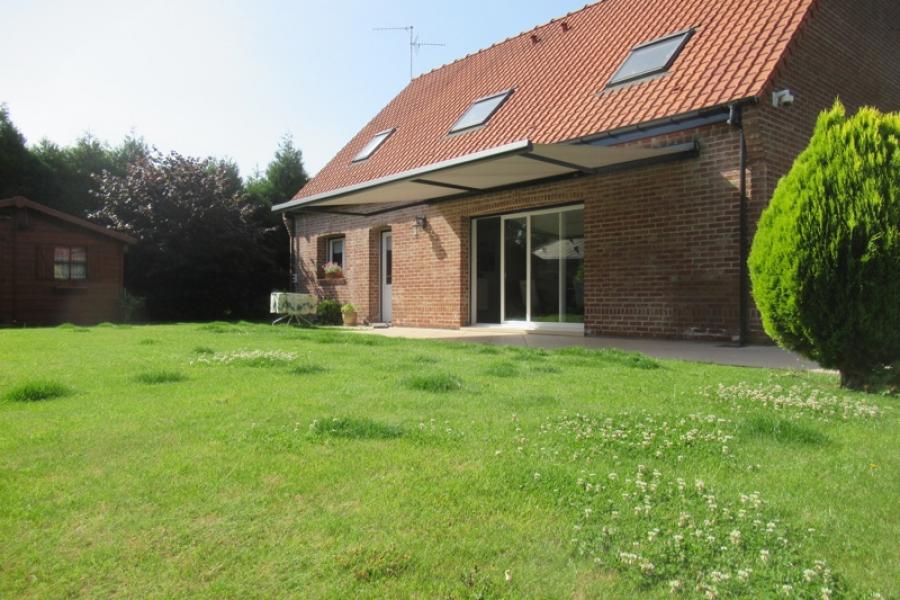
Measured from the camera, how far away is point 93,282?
16297 mm

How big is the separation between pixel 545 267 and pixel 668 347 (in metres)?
3.29

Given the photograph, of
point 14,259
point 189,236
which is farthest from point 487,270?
point 14,259

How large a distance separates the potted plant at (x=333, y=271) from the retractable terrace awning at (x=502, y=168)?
390cm

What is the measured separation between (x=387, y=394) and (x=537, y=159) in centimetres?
486

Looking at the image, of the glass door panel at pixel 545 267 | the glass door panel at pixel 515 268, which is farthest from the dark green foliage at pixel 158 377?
the glass door panel at pixel 515 268

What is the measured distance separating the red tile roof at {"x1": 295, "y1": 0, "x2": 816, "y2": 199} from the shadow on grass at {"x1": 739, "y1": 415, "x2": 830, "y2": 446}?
5603 mm

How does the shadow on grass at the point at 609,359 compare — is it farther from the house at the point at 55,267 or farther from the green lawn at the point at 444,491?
the house at the point at 55,267

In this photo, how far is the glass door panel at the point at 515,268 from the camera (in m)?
10.8

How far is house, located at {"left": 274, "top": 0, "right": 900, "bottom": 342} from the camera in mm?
7855

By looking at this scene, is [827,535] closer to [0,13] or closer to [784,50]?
[784,50]

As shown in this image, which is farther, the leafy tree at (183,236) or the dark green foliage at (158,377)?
the leafy tree at (183,236)


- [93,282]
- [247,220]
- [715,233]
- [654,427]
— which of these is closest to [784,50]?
[715,233]

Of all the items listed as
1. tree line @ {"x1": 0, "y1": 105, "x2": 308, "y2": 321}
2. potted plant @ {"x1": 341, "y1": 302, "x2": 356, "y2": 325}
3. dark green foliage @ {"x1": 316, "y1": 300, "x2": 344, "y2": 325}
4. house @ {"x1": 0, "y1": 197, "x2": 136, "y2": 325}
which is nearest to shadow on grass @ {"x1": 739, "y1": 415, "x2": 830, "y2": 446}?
potted plant @ {"x1": 341, "y1": 302, "x2": 356, "y2": 325}

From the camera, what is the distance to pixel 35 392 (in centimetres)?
383
